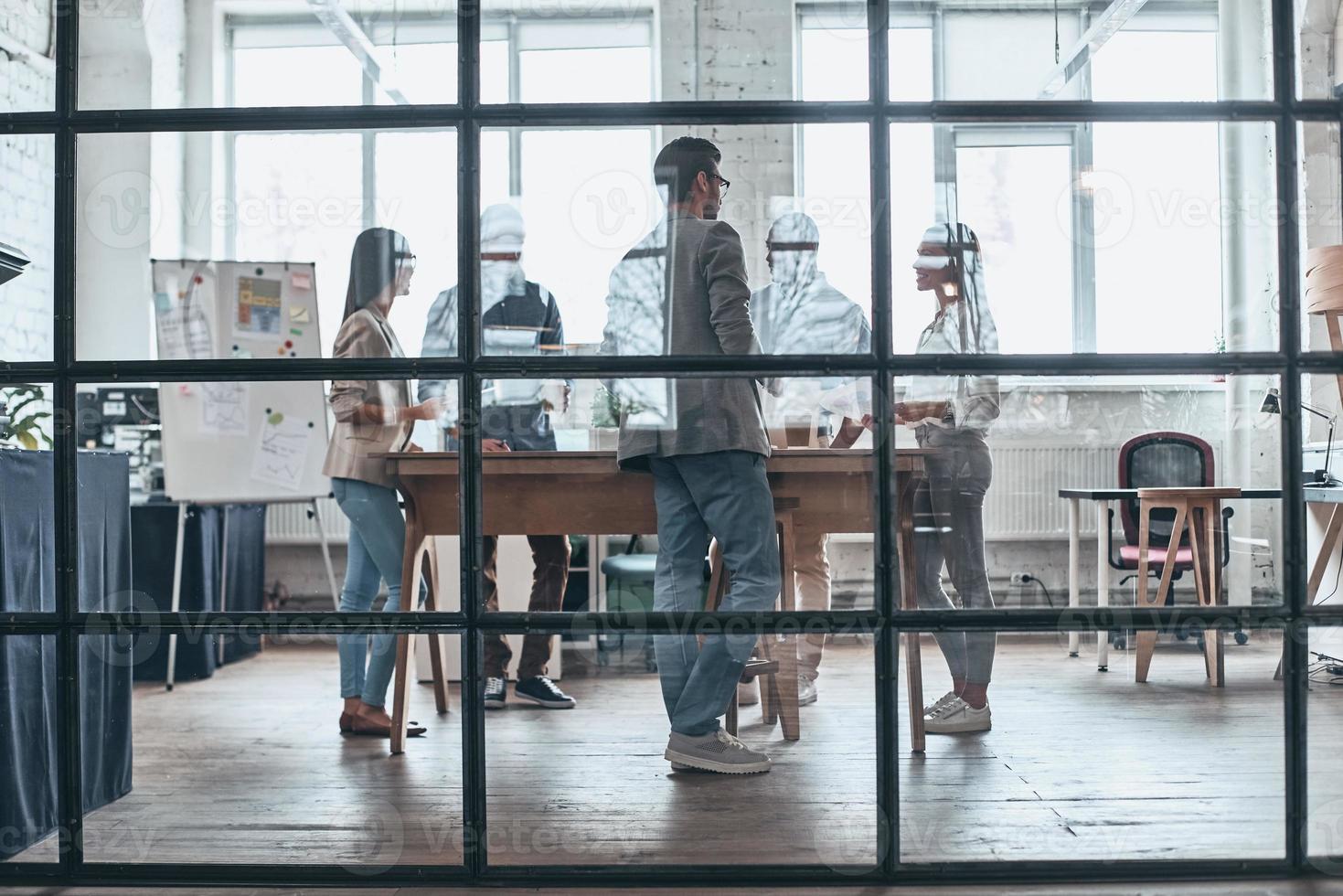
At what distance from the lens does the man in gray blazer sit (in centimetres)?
199

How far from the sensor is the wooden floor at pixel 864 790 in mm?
1977

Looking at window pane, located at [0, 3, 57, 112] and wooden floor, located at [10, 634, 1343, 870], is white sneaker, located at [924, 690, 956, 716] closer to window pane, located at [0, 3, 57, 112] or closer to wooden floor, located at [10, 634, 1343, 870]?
wooden floor, located at [10, 634, 1343, 870]

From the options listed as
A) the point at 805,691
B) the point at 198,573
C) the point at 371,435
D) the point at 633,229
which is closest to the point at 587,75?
the point at 633,229

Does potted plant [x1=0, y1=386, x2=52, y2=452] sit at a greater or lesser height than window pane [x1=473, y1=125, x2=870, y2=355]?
lesser

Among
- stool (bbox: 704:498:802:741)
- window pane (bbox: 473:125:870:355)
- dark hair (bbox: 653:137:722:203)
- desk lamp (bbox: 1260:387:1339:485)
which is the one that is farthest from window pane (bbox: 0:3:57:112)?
desk lamp (bbox: 1260:387:1339:485)

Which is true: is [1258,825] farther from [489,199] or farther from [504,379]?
[489,199]

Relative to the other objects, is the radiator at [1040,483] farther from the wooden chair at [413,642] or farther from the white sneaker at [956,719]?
the wooden chair at [413,642]

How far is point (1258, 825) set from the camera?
6.55ft

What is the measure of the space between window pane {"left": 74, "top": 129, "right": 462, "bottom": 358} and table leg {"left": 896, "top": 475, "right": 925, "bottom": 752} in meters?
0.95

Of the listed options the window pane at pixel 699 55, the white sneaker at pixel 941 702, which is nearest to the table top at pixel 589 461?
the white sneaker at pixel 941 702

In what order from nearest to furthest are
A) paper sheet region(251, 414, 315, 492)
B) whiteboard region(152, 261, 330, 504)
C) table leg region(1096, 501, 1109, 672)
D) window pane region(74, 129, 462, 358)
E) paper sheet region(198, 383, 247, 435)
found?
table leg region(1096, 501, 1109, 672), window pane region(74, 129, 462, 358), whiteboard region(152, 261, 330, 504), paper sheet region(251, 414, 315, 492), paper sheet region(198, 383, 247, 435)

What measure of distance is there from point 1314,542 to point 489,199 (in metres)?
1.70

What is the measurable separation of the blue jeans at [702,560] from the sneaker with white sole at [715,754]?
0.02 metres

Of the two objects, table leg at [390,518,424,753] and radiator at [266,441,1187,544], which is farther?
table leg at [390,518,424,753]
